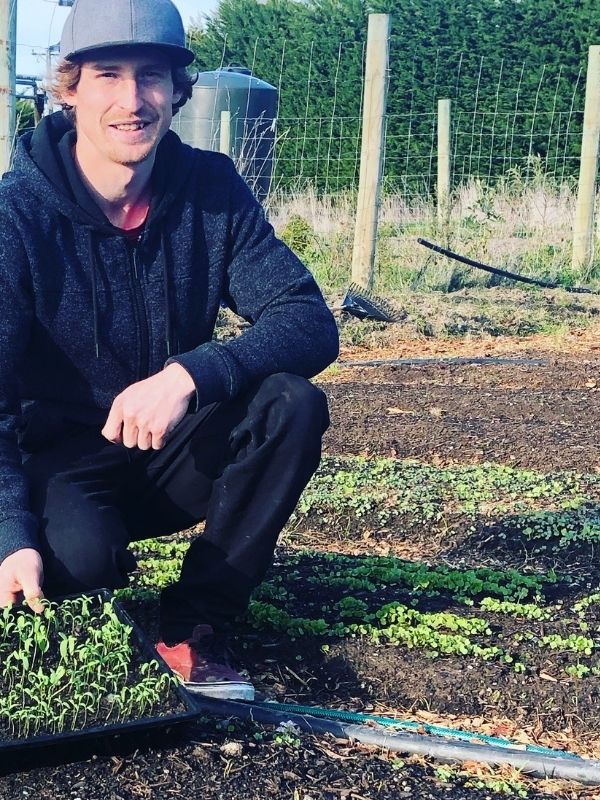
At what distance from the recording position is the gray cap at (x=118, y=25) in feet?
8.43

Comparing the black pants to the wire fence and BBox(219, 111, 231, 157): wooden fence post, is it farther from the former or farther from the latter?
the wire fence

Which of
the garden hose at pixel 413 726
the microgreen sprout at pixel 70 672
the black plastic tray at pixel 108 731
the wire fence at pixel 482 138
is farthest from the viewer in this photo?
the wire fence at pixel 482 138

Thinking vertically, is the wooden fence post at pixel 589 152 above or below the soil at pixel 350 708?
above

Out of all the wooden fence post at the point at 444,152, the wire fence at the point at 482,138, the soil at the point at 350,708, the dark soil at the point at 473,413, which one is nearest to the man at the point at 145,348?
the soil at the point at 350,708

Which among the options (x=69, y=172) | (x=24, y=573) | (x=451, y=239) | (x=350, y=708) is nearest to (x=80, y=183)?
(x=69, y=172)

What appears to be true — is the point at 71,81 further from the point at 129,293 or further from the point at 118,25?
the point at 129,293

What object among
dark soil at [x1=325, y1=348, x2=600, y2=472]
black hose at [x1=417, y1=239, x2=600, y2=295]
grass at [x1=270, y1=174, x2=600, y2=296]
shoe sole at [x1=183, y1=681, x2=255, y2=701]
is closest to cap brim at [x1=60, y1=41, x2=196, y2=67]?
shoe sole at [x1=183, y1=681, x2=255, y2=701]

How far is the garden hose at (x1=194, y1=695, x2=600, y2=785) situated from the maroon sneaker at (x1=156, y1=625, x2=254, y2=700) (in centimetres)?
2

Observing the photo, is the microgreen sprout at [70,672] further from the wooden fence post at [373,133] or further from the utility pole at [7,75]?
the wooden fence post at [373,133]

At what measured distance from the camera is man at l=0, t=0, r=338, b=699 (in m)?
2.57

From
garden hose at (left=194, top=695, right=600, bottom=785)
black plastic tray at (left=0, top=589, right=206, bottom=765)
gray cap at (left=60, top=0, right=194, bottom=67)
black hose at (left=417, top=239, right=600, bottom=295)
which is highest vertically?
gray cap at (left=60, top=0, right=194, bottom=67)

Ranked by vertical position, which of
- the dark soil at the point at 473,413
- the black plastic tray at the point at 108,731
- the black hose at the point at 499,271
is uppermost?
the black hose at the point at 499,271

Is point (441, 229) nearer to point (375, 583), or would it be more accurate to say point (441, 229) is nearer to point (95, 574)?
point (375, 583)

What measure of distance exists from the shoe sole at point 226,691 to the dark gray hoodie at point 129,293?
2.16 feet
